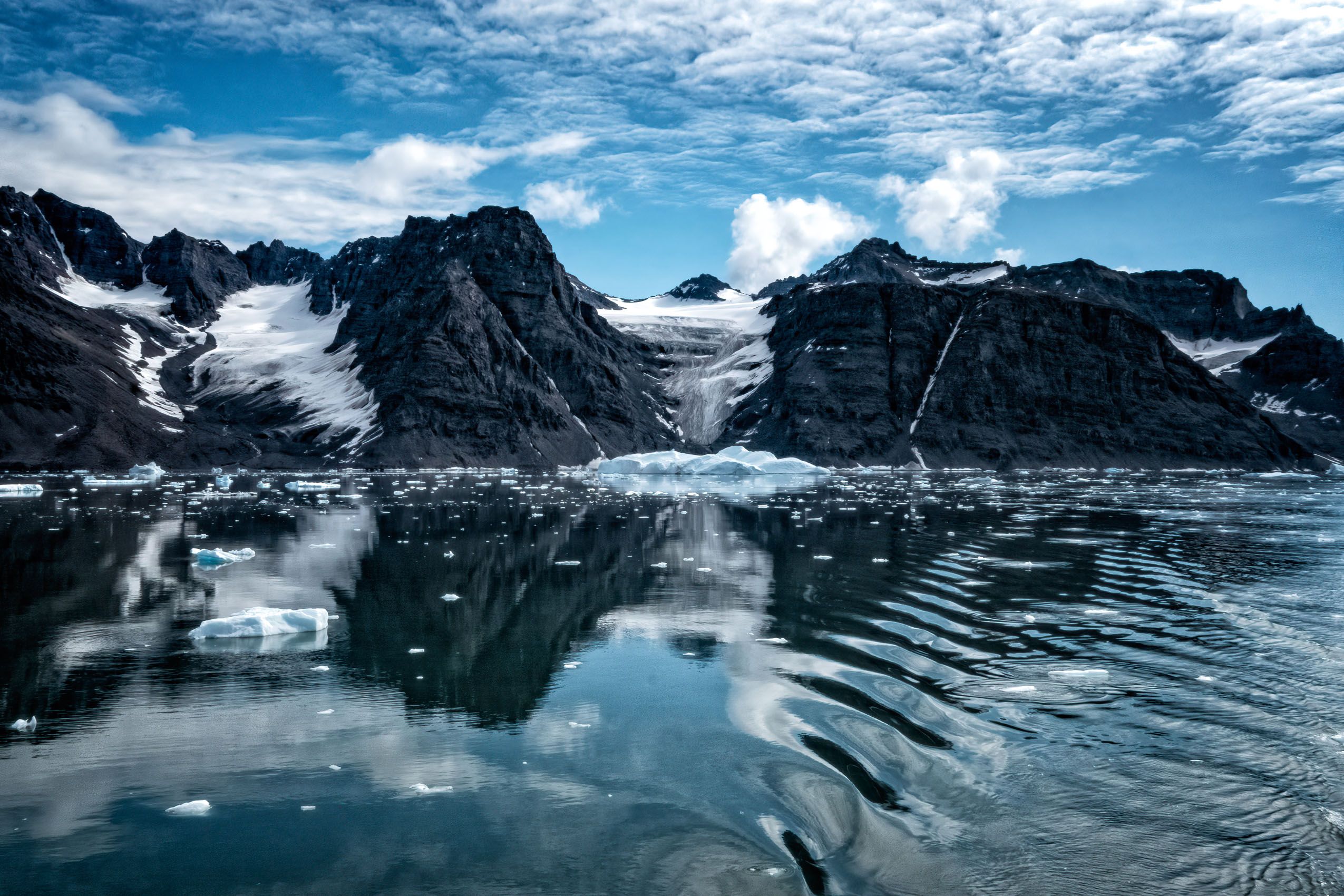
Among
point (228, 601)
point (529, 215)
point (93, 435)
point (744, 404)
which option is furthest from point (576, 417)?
point (228, 601)

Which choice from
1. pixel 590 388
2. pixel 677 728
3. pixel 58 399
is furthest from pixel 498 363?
pixel 677 728

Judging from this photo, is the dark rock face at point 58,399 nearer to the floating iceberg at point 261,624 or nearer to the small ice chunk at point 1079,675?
the floating iceberg at point 261,624

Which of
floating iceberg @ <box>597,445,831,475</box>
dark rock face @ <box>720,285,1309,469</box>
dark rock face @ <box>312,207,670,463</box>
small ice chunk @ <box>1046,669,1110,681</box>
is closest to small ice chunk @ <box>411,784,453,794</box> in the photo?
small ice chunk @ <box>1046,669,1110,681</box>

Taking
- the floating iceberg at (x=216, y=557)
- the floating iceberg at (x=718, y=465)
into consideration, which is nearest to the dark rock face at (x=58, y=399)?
the floating iceberg at (x=718, y=465)

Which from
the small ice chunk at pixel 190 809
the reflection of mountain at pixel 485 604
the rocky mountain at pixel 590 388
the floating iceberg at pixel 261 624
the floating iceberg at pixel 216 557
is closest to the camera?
the small ice chunk at pixel 190 809

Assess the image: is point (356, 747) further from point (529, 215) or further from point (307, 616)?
point (529, 215)

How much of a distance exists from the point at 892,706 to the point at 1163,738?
12.1 ft

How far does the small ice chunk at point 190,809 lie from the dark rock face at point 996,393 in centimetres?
14589

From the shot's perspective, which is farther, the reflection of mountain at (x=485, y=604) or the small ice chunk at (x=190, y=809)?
the reflection of mountain at (x=485, y=604)

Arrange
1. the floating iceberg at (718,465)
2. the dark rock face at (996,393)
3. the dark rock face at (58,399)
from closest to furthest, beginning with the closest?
the dark rock face at (58,399)
the floating iceberg at (718,465)
the dark rock face at (996,393)

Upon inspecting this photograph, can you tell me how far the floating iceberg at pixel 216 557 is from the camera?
2652 centimetres

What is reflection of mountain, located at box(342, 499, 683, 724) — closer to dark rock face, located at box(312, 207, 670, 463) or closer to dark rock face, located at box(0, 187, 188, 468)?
dark rock face, located at box(0, 187, 188, 468)

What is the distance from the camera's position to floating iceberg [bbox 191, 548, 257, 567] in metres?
26.5

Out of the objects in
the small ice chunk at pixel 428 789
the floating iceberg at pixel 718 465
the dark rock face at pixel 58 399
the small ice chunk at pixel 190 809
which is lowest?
the small ice chunk at pixel 190 809
